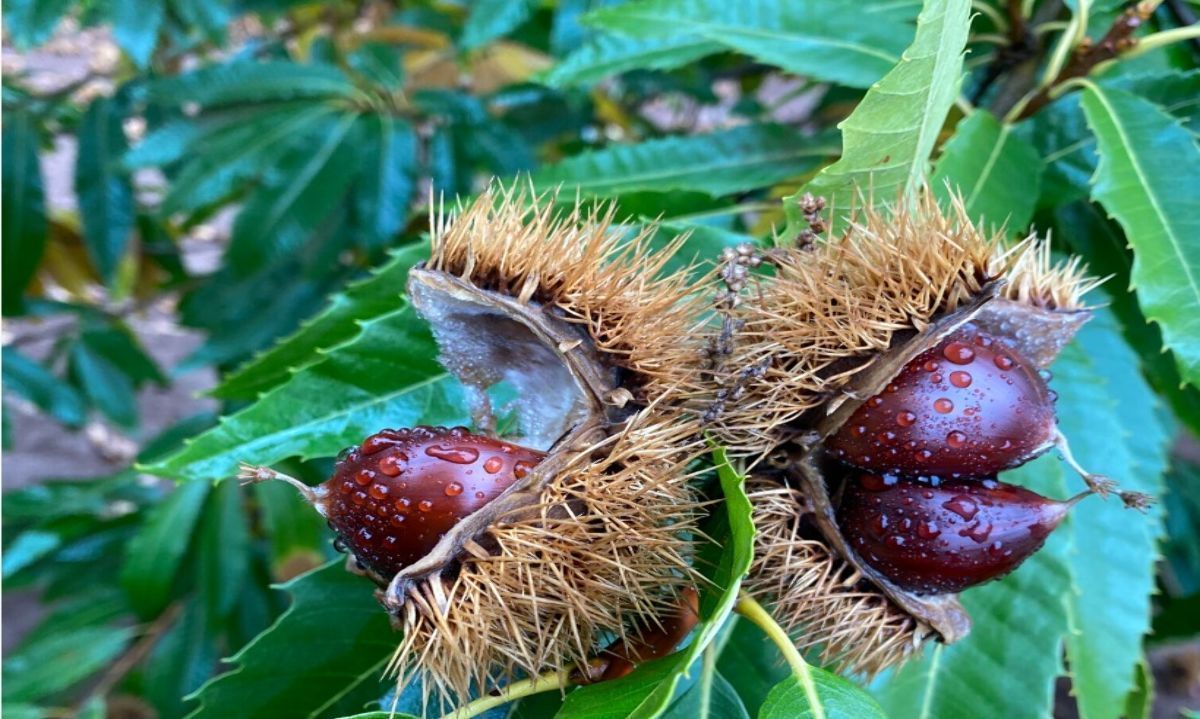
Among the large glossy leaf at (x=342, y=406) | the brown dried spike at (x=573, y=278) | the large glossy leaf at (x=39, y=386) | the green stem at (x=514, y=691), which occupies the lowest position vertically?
the large glossy leaf at (x=39, y=386)

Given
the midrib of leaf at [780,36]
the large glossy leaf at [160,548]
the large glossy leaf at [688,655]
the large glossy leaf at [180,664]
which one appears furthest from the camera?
the large glossy leaf at [180,664]

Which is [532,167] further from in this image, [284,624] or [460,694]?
[460,694]

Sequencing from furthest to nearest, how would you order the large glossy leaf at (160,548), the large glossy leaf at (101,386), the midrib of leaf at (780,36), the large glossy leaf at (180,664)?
the large glossy leaf at (101,386) → the large glossy leaf at (180,664) → the large glossy leaf at (160,548) → the midrib of leaf at (780,36)

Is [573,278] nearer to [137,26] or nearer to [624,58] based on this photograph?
[624,58]

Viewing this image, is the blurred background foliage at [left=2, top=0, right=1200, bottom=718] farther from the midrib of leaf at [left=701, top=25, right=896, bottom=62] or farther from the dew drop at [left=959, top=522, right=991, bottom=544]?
the dew drop at [left=959, top=522, right=991, bottom=544]

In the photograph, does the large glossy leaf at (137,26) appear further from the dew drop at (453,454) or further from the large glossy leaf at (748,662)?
the large glossy leaf at (748,662)

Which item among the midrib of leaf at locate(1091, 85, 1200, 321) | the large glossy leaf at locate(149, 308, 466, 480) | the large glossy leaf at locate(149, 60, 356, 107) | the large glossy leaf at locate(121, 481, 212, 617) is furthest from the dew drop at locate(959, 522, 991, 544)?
the large glossy leaf at locate(121, 481, 212, 617)

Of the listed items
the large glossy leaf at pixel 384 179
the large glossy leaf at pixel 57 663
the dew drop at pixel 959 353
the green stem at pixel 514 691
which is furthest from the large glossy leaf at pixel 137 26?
the dew drop at pixel 959 353
